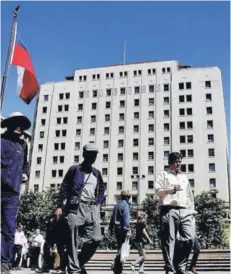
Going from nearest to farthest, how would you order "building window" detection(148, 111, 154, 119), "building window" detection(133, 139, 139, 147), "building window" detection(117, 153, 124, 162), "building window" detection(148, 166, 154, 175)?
"building window" detection(148, 166, 154, 175) < "building window" detection(117, 153, 124, 162) < "building window" detection(133, 139, 139, 147) < "building window" detection(148, 111, 154, 119)

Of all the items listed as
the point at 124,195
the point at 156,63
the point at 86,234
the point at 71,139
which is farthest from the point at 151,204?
the point at 86,234

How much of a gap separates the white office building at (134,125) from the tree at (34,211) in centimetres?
1741

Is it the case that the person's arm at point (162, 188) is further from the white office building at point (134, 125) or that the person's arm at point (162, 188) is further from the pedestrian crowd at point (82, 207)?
the white office building at point (134, 125)

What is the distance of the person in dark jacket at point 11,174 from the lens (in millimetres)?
4363

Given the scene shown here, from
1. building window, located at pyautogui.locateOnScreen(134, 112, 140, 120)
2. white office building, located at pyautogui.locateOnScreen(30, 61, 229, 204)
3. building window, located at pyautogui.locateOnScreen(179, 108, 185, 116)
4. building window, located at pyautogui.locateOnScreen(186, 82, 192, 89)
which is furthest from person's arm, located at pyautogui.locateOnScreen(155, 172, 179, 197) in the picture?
building window, located at pyautogui.locateOnScreen(186, 82, 192, 89)

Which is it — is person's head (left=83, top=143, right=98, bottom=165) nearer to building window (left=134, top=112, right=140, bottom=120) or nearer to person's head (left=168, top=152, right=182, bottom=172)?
person's head (left=168, top=152, right=182, bottom=172)

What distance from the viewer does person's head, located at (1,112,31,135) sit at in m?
4.91

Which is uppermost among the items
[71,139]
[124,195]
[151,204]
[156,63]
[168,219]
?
[156,63]

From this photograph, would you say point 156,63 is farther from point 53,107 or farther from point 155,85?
point 53,107

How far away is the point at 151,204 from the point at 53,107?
33.3m

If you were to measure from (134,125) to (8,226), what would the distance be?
71.0 metres

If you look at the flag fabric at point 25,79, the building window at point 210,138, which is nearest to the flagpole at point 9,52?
the flag fabric at point 25,79

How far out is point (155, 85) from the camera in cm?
7750

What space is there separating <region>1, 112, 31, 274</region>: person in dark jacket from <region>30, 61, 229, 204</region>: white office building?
209 feet
